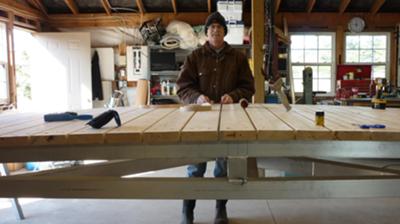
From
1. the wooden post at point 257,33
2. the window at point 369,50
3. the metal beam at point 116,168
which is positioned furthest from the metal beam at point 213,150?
the window at point 369,50

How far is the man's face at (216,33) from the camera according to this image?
2756 mm

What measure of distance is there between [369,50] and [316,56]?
1.04 metres

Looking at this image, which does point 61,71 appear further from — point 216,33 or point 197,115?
point 197,115

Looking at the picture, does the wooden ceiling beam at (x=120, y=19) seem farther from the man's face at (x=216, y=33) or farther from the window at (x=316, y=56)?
the man's face at (x=216, y=33)

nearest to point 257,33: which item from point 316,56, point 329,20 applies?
point 316,56

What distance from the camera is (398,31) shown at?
22.6 ft

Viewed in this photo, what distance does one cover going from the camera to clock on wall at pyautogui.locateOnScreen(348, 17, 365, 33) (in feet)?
22.9

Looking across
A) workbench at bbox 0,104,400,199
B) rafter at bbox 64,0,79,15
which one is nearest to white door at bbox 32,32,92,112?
rafter at bbox 64,0,79,15

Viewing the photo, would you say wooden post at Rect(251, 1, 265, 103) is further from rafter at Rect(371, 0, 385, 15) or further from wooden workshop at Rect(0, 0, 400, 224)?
rafter at Rect(371, 0, 385, 15)

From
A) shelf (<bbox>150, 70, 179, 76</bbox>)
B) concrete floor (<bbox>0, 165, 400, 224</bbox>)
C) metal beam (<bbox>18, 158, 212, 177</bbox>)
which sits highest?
shelf (<bbox>150, 70, 179, 76</bbox>)

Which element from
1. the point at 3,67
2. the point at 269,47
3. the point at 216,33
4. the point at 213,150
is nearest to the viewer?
the point at 213,150

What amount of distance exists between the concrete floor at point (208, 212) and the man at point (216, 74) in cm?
51

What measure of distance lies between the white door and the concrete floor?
10.9ft

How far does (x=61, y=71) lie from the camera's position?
665 cm
